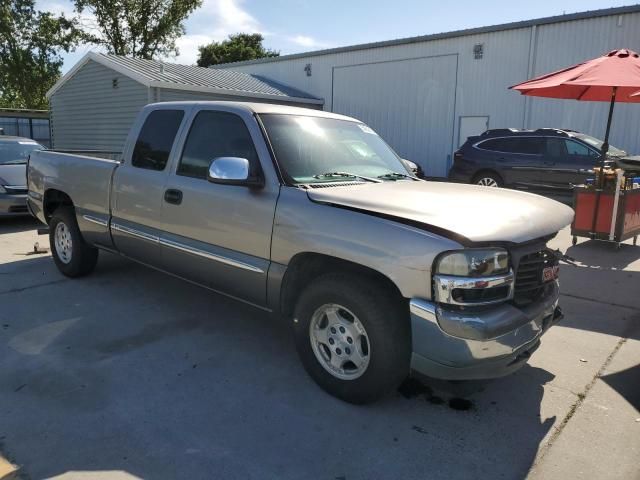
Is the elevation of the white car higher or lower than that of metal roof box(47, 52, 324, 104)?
lower

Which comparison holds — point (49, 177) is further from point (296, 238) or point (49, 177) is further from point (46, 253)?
point (296, 238)

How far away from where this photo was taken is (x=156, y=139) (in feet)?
15.2

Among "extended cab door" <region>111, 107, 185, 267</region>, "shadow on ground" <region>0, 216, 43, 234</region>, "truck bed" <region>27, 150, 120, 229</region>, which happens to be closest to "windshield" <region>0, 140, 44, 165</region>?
"shadow on ground" <region>0, 216, 43, 234</region>

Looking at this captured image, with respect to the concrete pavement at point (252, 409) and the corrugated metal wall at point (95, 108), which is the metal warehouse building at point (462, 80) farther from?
the concrete pavement at point (252, 409)

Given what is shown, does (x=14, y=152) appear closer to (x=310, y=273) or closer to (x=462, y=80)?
(x=310, y=273)

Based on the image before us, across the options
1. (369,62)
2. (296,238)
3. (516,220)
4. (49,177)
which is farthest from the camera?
(369,62)

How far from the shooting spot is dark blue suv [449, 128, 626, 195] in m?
12.0

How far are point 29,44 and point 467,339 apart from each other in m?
41.1

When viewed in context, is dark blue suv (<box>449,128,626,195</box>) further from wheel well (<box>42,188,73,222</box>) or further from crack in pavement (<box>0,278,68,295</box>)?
crack in pavement (<box>0,278,68,295</box>)

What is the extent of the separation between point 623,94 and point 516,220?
7.89m

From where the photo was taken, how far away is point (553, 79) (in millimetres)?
8188

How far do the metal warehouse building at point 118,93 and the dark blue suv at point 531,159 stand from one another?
880cm

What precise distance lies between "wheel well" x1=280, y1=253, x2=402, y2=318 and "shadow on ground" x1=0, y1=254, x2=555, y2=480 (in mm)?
593

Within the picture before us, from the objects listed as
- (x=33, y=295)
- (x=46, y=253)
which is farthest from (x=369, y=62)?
(x=33, y=295)
